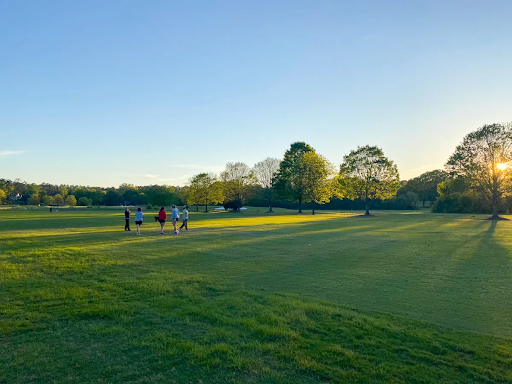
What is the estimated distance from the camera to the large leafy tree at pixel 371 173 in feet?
185

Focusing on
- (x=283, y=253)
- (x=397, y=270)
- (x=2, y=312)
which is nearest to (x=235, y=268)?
(x=283, y=253)

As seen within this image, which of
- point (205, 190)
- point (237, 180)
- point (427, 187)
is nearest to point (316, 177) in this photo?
point (237, 180)

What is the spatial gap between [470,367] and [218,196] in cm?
6376

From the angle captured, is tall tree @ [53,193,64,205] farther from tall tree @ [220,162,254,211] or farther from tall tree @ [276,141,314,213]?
tall tree @ [276,141,314,213]

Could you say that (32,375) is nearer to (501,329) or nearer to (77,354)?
(77,354)

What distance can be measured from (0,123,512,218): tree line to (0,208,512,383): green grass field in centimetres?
3998

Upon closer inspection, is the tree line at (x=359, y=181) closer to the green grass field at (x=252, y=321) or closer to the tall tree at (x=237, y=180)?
the tall tree at (x=237, y=180)

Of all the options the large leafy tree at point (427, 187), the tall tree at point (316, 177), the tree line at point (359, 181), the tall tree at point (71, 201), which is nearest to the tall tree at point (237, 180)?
the tree line at point (359, 181)

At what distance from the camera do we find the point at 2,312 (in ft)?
21.8

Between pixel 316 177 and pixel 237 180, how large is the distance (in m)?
18.7

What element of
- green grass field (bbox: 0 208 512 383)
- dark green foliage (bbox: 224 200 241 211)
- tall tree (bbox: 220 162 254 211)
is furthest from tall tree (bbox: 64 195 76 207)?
green grass field (bbox: 0 208 512 383)

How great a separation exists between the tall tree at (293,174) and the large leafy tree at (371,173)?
8.39 m

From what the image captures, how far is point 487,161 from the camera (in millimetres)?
44781

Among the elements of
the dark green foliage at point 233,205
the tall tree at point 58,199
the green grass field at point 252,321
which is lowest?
the green grass field at point 252,321
